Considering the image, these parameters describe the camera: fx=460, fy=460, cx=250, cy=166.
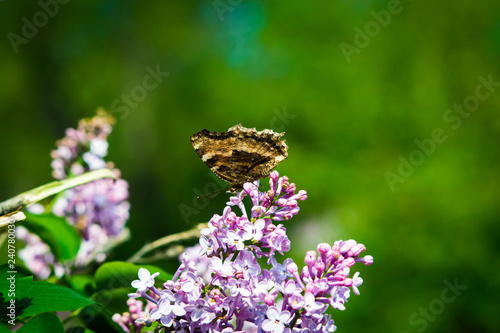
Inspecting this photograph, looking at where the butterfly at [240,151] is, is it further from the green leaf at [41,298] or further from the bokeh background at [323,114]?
the bokeh background at [323,114]

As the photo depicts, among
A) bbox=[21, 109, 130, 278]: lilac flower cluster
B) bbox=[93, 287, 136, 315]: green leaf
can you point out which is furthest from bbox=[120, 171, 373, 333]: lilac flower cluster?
bbox=[21, 109, 130, 278]: lilac flower cluster

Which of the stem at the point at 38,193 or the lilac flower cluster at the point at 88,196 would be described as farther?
the lilac flower cluster at the point at 88,196

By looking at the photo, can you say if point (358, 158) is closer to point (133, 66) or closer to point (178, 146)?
point (178, 146)

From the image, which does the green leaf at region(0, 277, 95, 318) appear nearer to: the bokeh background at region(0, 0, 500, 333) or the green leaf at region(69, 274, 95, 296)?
the green leaf at region(69, 274, 95, 296)

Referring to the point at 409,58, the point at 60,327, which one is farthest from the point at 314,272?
the point at 409,58

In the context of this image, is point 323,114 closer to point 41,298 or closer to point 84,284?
point 84,284

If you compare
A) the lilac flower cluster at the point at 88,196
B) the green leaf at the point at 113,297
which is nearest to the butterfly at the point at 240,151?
the green leaf at the point at 113,297
